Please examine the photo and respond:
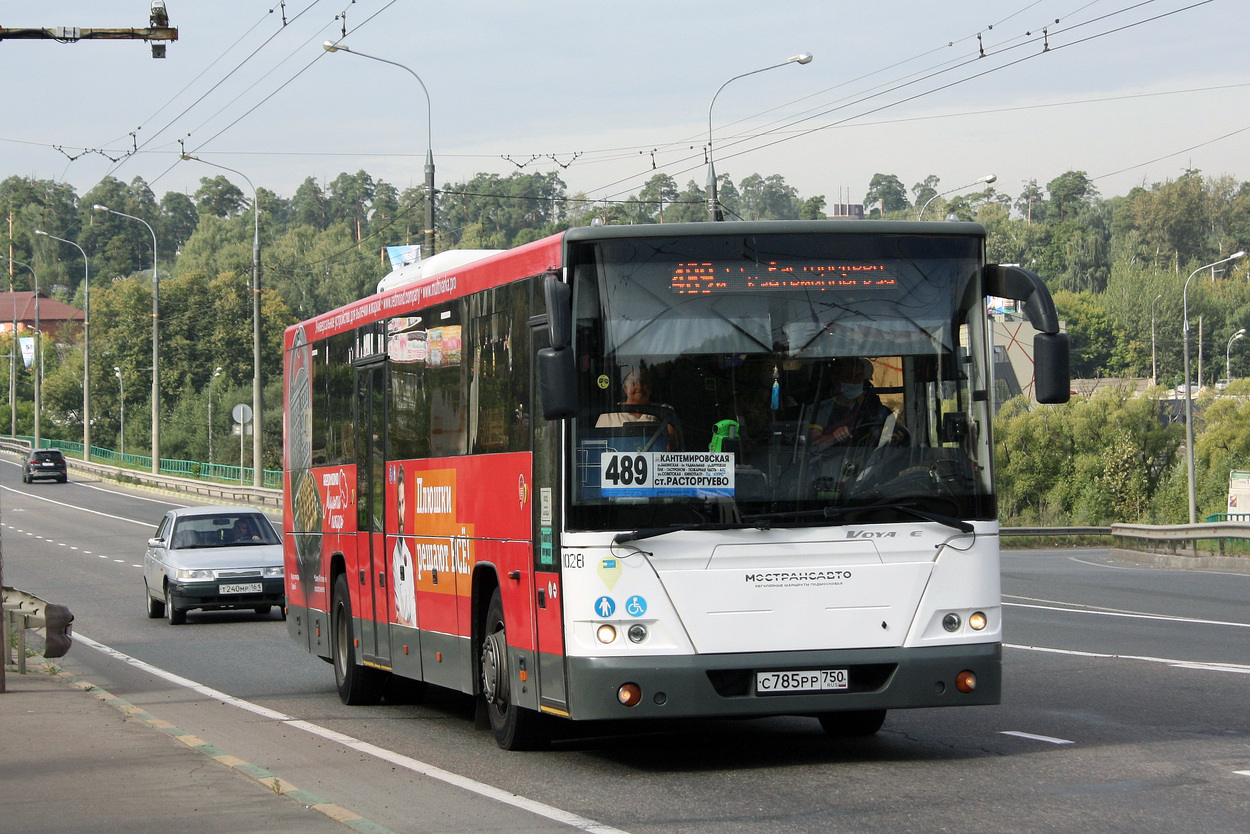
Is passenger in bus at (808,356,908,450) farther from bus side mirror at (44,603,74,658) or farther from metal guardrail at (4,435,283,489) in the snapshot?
metal guardrail at (4,435,283,489)

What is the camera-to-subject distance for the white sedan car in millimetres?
22984

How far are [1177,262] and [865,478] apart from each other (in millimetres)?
145198

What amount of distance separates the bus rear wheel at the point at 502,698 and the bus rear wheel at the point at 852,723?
6.03 ft

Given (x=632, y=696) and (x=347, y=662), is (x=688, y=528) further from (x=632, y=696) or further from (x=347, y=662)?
(x=347, y=662)

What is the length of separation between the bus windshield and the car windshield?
15.8 meters

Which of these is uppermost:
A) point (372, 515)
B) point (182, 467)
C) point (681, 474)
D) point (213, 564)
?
point (681, 474)

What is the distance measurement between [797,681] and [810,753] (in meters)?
1.17

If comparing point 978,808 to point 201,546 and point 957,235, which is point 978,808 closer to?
point 957,235

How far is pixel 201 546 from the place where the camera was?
24.0m

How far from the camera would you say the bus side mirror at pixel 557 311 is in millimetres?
8500

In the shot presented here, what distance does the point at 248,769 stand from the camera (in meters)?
9.30

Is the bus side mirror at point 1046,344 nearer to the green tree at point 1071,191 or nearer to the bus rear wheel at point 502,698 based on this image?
the bus rear wheel at point 502,698

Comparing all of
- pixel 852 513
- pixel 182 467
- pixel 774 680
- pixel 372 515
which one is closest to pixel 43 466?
pixel 182 467

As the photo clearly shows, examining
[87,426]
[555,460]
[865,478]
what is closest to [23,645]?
[555,460]
